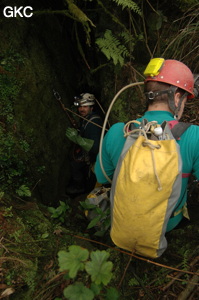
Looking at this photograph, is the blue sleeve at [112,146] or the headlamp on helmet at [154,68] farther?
the headlamp on helmet at [154,68]

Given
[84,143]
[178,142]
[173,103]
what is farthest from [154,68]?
[84,143]

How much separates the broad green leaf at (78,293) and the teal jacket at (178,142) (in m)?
1.25

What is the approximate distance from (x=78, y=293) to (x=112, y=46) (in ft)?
11.6

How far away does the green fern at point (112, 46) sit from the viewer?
3.91 metres

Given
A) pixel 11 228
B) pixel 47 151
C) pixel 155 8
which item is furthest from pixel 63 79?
pixel 11 228

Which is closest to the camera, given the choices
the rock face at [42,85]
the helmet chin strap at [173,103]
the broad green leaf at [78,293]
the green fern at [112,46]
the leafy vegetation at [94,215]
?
the broad green leaf at [78,293]

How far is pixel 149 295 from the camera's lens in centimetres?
235

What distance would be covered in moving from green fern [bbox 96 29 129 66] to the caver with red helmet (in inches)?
54.3

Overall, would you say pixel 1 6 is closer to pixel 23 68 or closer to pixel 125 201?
pixel 23 68

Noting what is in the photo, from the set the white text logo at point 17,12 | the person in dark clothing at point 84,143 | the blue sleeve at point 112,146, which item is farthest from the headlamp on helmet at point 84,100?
the blue sleeve at point 112,146

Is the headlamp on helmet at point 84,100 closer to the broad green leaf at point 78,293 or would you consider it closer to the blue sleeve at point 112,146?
the blue sleeve at point 112,146

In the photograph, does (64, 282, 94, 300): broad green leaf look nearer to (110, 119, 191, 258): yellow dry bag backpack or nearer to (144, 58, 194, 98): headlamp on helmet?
(110, 119, 191, 258): yellow dry bag backpack

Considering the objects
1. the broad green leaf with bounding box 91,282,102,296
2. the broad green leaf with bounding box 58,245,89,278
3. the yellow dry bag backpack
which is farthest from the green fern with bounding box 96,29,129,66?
the broad green leaf with bounding box 91,282,102,296

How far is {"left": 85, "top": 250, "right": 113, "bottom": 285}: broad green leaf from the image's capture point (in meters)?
1.64
